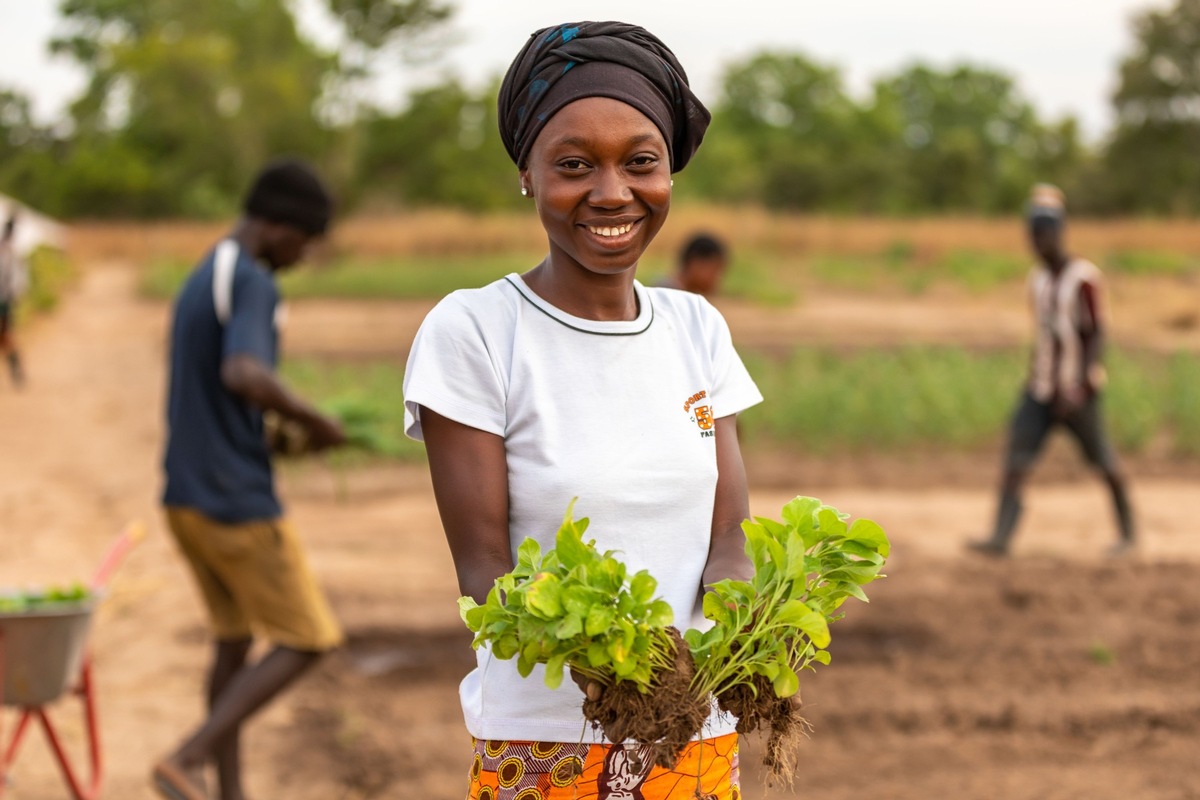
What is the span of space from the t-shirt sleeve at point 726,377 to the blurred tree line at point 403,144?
37.7 meters

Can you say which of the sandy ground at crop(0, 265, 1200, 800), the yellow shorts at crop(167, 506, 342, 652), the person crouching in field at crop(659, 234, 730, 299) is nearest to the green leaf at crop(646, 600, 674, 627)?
the sandy ground at crop(0, 265, 1200, 800)

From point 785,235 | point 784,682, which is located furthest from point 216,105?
point 784,682

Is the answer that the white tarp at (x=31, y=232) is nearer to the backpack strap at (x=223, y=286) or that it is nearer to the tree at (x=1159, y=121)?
the backpack strap at (x=223, y=286)

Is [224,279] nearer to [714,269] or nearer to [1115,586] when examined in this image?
[714,269]

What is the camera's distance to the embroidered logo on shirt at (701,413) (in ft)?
6.79

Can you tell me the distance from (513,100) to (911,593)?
5305 mm

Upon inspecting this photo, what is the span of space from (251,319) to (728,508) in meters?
2.31

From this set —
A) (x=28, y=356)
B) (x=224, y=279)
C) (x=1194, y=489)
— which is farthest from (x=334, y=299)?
(x=224, y=279)

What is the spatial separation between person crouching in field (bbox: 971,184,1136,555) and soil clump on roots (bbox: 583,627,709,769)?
6205mm

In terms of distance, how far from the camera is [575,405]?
1.96 m

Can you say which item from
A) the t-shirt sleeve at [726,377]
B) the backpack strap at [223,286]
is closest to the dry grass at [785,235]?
the backpack strap at [223,286]

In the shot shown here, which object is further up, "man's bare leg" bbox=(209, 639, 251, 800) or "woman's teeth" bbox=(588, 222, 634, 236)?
"woman's teeth" bbox=(588, 222, 634, 236)

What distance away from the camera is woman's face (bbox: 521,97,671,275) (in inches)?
77.0

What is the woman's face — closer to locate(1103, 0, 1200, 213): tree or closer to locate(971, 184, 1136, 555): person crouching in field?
locate(971, 184, 1136, 555): person crouching in field
